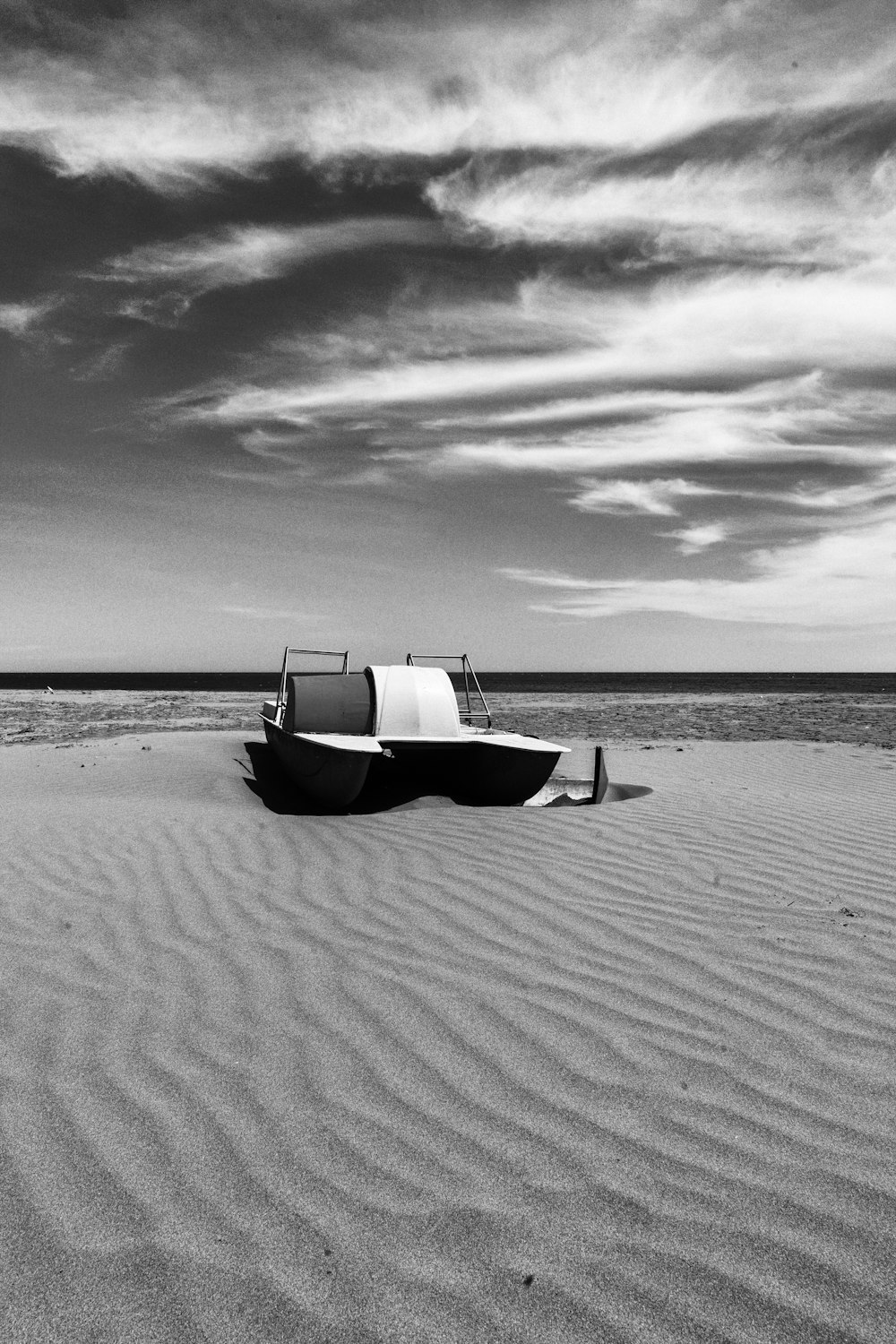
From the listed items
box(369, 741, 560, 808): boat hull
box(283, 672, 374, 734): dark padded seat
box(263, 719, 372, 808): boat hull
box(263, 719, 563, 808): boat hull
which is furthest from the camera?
box(283, 672, 374, 734): dark padded seat

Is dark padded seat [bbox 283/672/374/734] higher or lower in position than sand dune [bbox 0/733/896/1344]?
higher

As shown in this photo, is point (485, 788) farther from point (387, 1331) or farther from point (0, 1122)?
point (387, 1331)

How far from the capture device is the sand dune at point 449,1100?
80.7 inches

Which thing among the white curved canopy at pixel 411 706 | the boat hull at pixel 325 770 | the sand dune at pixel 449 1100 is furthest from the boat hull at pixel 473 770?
the sand dune at pixel 449 1100

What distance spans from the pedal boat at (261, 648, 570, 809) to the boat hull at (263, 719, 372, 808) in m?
0.01

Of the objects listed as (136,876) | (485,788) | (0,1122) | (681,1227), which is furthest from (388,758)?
(681,1227)

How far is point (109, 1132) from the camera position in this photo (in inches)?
105

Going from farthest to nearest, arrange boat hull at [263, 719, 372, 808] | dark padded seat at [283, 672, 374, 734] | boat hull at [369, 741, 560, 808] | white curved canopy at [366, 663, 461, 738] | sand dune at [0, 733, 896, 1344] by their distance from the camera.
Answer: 1. dark padded seat at [283, 672, 374, 734]
2. white curved canopy at [366, 663, 461, 738]
3. boat hull at [369, 741, 560, 808]
4. boat hull at [263, 719, 372, 808]
5. sand dune at [0, 733, 896, 1344]

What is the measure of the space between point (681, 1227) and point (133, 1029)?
2.25 m

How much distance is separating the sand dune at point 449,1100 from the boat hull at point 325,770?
1.45 meters

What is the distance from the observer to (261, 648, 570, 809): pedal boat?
772 cm

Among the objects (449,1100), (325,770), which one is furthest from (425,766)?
(449,1100)

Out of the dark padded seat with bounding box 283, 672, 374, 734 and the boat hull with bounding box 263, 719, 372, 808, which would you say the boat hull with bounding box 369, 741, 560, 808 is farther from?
the dark padded seat with bounding box 283, 672, 374, 734

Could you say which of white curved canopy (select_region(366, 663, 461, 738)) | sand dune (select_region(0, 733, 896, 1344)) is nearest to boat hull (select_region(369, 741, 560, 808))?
white curved canopy (select_region(366, 663, 461, 738))
